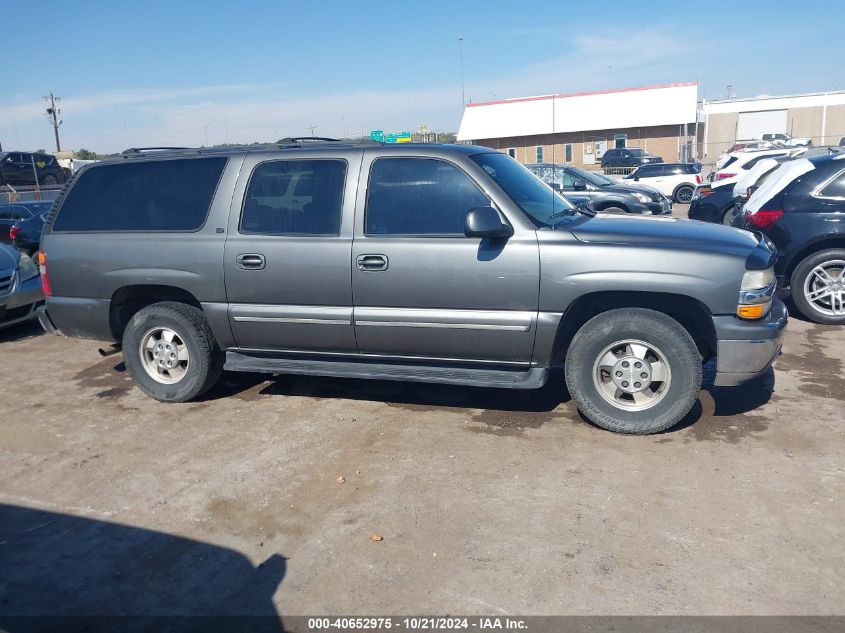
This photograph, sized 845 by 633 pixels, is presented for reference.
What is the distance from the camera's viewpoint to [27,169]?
31625 millimetres

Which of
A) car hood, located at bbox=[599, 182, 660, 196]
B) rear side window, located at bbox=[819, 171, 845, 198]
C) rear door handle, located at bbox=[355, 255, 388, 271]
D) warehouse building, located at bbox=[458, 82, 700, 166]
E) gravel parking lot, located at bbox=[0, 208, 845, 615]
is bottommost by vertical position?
gravel parking lot, located at bbox=[0, 208, 845, 615]

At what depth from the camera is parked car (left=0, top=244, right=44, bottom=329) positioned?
8.59m

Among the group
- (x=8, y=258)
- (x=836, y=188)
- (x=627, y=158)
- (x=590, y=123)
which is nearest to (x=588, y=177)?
(x=836, y=188)

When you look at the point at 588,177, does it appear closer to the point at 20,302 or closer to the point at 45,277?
the point at 20,302

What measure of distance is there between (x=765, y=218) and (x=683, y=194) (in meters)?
16.6

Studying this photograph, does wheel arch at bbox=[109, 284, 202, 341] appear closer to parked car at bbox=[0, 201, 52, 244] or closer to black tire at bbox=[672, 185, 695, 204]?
parked car at bbox=[0, 201, 52, 244]

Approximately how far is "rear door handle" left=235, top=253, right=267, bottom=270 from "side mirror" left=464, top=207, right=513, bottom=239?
62.8 inches

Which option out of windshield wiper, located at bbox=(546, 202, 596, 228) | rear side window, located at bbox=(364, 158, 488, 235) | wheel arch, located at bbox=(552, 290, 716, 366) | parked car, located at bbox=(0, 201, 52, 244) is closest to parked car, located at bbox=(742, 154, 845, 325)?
windshield wiper, located at bbox=(546, 202, 596, 228)

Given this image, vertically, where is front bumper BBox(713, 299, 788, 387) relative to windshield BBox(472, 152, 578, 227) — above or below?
below

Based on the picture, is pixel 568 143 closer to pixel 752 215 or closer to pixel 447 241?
→ pixel 752 215

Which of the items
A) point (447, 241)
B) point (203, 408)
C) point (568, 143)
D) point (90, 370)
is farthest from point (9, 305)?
point (568, 143)

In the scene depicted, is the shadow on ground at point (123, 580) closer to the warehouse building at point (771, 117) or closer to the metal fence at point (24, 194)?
the metal fence at point (24, 194)

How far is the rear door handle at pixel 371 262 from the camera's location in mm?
5039

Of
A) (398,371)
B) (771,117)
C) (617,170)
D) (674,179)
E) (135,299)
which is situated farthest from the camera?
(771,117)
